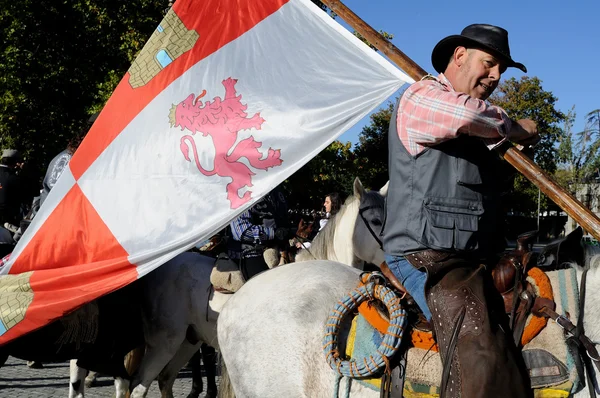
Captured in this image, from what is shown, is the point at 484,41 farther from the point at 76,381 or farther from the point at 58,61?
the point at 58,61

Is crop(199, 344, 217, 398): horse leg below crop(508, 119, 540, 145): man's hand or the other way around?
below

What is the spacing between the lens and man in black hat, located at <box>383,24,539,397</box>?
287cm

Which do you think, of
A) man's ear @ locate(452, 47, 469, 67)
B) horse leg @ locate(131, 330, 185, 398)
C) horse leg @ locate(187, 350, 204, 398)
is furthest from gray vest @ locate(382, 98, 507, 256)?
horse leg @ locate(187, 350, 204, 398)

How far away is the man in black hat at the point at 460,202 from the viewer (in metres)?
2.87

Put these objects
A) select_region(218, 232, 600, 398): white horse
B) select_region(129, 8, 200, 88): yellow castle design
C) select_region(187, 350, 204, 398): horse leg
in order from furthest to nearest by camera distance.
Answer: select_region(187, 350, 204, 398): horse leg, select_region(129, 8, 200, 88): yellow castle design, select_region(218, 232, 600, 398): white horse

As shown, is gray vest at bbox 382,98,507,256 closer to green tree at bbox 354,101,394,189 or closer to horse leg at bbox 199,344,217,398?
horse leg at bbox 199,344,217,398

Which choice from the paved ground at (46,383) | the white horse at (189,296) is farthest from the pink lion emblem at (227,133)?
the paved ground at (46,383)

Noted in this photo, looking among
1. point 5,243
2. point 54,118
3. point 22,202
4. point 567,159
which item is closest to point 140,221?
point 5,243

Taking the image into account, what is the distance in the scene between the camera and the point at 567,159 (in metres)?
36.8

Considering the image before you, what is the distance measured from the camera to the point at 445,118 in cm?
286

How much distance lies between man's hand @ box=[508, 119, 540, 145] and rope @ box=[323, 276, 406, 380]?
923mm

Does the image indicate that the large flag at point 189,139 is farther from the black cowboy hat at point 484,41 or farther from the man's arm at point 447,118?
the man's arm at point 447,118

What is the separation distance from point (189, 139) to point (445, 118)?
1752 millimetres

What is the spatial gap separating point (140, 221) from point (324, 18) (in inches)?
65.0
